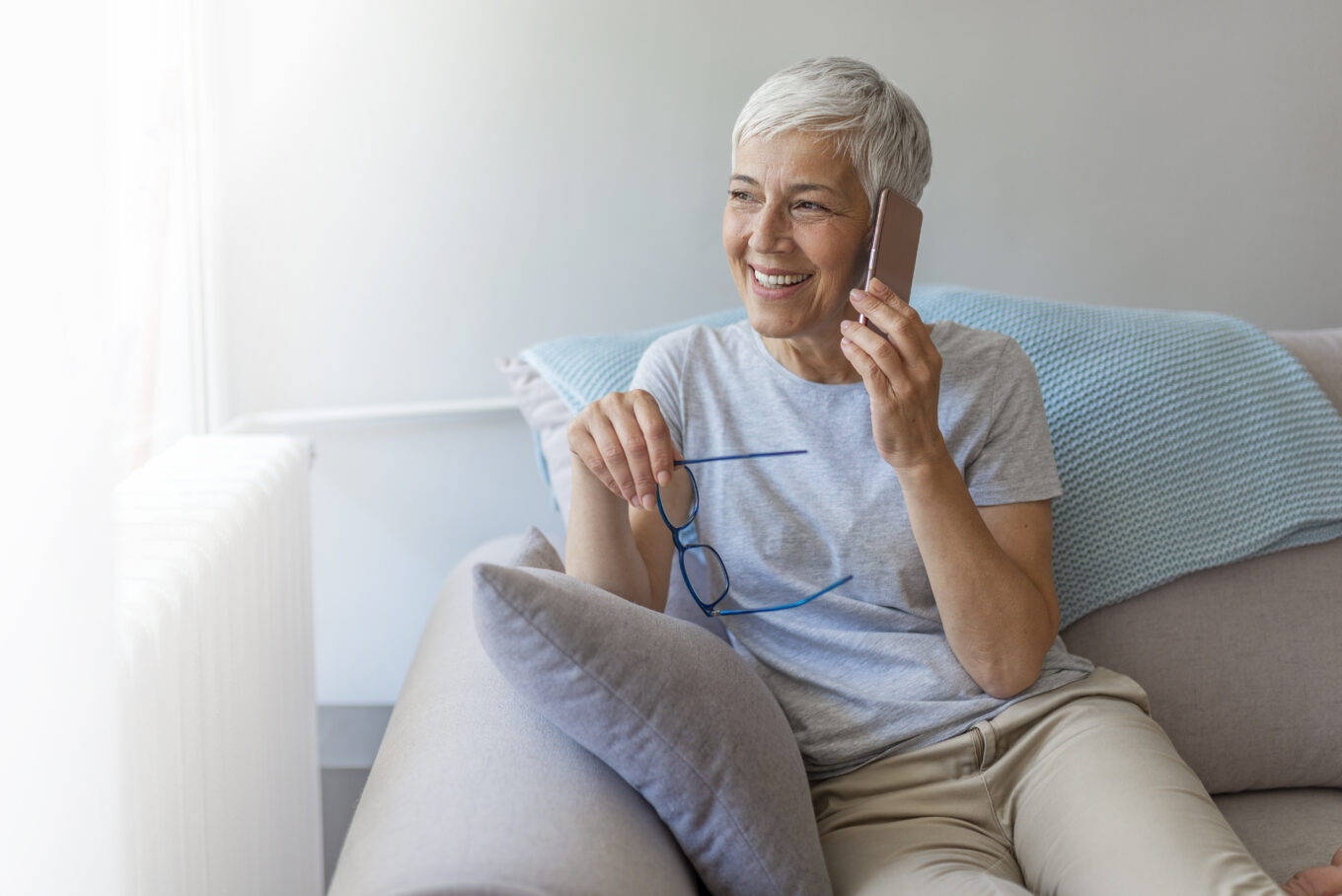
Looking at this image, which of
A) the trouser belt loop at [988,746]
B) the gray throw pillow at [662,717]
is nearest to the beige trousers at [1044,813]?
the trouser belt loop at [988,746]

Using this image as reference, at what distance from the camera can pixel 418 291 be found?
186 cm

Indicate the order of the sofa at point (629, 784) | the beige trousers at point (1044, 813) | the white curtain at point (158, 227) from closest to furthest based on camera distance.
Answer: the sofa at point (629, 784)
the beige trousers at point (1044, 813)
the white curtain at point (158, 227)

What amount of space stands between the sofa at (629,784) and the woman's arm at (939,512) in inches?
12.5

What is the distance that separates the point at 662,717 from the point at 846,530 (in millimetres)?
411

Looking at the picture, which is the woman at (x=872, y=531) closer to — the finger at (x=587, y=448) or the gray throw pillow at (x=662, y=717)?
the finger at (x=587, y=448)

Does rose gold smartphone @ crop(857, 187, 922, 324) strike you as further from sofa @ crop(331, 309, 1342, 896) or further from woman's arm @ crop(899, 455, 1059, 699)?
sofa @ crop(331, 309, 1342, 896)

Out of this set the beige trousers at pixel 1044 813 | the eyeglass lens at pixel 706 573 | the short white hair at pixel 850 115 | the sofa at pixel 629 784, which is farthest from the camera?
the eyeglass lens at pixel 706 573

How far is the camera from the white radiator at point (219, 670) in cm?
93

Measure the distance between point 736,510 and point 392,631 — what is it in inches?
37.1

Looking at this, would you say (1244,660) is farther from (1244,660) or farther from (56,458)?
(56,458)

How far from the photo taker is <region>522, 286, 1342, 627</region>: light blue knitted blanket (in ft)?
4.80

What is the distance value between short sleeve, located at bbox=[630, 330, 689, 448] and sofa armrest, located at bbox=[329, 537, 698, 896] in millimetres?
Answer: 382

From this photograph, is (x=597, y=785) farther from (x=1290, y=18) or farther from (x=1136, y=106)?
(x=1290, y=18)

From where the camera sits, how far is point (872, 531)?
1274 mm
